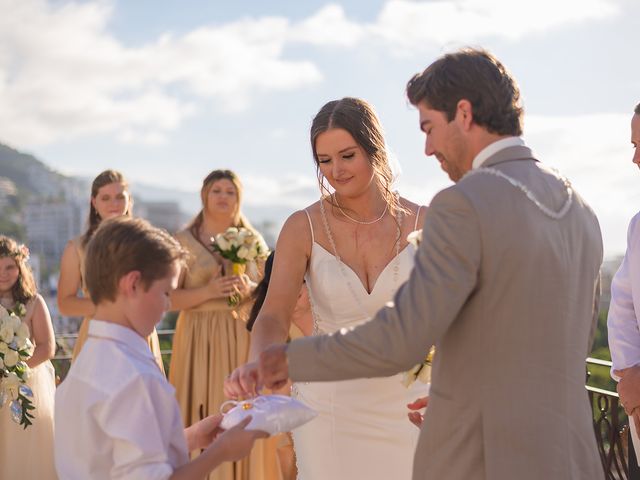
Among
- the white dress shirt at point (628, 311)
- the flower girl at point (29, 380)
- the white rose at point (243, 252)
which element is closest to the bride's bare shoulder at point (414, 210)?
the white dress shirt at point (628, 311)

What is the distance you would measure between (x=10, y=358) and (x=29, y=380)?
1494 mm

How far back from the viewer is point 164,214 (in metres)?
157

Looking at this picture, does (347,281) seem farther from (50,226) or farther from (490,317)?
(50,226)

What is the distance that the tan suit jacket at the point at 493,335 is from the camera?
235 centimetres

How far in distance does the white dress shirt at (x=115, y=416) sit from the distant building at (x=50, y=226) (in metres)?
94.6

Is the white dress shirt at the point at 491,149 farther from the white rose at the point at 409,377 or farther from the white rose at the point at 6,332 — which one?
the white rose at the point at 6,332

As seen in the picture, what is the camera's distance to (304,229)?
4285 millimetres

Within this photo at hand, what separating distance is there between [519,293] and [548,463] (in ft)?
1.47

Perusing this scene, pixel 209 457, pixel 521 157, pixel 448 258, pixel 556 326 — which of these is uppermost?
pixel 521 157

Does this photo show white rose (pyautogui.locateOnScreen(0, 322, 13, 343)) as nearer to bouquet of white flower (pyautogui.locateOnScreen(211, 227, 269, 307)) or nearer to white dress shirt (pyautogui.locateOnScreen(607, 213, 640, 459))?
bouquet of white flower (pyautogui.locateOnScreen(211, 227, 269, 307))

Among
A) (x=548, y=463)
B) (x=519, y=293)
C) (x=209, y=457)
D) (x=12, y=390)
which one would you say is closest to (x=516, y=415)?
(x=548, y=463)

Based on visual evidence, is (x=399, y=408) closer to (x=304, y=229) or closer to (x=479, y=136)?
(x=304, y=229)

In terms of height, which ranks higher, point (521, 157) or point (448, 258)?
point (521, 157)

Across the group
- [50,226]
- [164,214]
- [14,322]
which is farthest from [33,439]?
[164,214]
